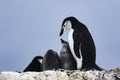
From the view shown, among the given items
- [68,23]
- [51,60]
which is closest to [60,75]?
[51,60]

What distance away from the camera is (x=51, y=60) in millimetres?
15992

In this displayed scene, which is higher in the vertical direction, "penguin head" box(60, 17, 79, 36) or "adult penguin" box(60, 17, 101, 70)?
"penguin head" box(60, 17, 79, 36)

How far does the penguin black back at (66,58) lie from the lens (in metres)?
15.9

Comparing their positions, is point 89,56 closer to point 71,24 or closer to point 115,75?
point 71,24

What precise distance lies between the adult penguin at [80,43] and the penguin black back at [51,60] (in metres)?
0.43

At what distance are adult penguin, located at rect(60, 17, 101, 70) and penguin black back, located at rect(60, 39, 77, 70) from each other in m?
0.12

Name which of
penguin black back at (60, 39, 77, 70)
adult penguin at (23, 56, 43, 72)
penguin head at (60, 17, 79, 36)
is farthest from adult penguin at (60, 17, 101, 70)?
adult penguin at (23, 56, 43, 72)

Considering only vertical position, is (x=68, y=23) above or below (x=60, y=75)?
above

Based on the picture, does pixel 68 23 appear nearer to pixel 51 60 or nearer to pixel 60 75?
pixel 51 60

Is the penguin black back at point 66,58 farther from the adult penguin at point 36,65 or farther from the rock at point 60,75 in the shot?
the rock at point 60,75

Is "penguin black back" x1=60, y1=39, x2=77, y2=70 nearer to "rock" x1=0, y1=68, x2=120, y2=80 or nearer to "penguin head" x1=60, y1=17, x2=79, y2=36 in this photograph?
"penguin head" x1=60, y1=17, x2=79, y2=36

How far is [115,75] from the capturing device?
1341 centimetres

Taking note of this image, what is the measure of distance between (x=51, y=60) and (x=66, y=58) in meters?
0.36

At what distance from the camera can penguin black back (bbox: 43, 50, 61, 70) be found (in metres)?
15.9
